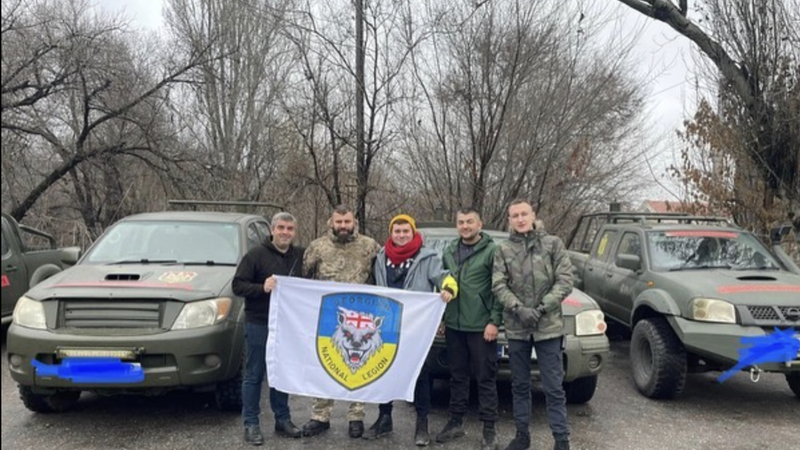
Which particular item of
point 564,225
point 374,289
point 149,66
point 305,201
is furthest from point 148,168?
point 374,289

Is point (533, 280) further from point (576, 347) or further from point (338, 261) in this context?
point (338, 261)

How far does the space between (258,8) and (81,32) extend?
3.96 meters

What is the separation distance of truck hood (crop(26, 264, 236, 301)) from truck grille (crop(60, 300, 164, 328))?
63 millimetres

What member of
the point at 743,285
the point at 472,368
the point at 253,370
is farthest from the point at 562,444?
the point at 743,285

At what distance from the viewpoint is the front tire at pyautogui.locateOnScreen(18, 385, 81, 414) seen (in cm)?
486

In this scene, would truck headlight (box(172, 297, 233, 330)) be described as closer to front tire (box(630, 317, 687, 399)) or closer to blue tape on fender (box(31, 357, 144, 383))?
blue tape on fender (box(31, 357, 144, 383))

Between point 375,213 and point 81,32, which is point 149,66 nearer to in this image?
point 81,32

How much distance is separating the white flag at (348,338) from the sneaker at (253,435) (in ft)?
1.17

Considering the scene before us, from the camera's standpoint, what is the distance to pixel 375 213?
1185 centimetres

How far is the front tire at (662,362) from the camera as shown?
5.93 meters

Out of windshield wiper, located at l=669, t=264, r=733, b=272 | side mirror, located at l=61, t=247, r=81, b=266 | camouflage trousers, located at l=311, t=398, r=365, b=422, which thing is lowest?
camouflage trousers, located at l=311, t=398, r=365, b=422

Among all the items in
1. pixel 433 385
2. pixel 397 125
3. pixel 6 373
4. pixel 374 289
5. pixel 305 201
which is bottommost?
pixel 433 385

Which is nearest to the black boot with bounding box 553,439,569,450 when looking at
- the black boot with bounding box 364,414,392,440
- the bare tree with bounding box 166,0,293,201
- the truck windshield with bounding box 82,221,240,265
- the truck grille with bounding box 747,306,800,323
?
the black boot with bounding box 364,414,392,440

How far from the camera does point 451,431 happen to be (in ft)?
15.9
